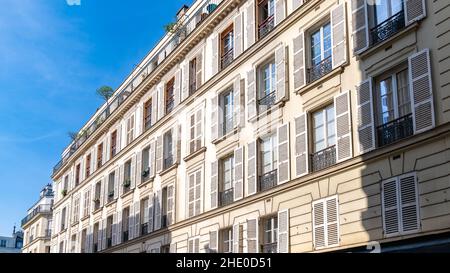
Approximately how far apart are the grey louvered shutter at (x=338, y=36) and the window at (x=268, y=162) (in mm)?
3361

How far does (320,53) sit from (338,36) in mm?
1114

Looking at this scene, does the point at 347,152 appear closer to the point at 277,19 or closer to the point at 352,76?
the point at 352,76

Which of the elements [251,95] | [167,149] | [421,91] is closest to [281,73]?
[251,95]

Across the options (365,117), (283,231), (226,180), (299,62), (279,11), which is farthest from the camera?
(226,180)

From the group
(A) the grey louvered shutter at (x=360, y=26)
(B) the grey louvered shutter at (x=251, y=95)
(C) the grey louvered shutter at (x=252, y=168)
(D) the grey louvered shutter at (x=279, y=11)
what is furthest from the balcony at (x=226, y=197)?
(A) the grey louvered shutter at (x=360, y=26)

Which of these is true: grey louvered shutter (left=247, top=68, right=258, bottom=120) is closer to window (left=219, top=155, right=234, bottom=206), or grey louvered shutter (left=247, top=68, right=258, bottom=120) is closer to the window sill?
window (left=219, top=155, right=234, bottom=206)

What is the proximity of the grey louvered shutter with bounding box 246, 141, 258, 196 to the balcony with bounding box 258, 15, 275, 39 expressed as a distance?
355 centimetres

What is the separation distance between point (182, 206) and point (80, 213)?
1519 cm

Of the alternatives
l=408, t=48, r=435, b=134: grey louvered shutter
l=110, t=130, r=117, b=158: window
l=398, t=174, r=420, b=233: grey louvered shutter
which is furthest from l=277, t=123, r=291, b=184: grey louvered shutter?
l=110, t=130, r=117, b=158: window

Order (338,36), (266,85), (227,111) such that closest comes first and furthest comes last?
(338,36) < (266,85) < (227,111)

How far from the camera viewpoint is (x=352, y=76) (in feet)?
50.8

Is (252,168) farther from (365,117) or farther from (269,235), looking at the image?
(365,117)

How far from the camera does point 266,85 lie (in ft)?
64.9
